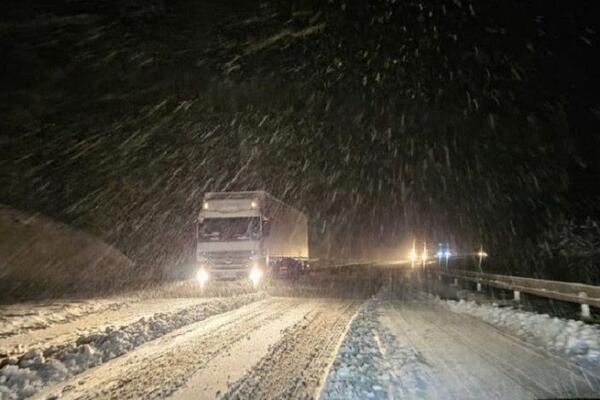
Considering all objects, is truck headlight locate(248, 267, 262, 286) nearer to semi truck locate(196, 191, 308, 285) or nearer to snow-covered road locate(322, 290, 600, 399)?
semi truck locate(196, 191, 308, 285)

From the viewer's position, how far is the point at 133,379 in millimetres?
7680

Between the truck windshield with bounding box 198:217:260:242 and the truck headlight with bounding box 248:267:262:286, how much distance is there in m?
1.47

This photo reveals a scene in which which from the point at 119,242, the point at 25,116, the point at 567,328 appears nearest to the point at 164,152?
the point at 119,242

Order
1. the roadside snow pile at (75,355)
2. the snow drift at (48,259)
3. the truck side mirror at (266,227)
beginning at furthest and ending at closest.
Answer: the snow drift at (48,259) → the truck side mirror at (266,227) → the roadside snow pile at (75,355)

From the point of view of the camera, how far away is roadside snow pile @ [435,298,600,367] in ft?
31.6

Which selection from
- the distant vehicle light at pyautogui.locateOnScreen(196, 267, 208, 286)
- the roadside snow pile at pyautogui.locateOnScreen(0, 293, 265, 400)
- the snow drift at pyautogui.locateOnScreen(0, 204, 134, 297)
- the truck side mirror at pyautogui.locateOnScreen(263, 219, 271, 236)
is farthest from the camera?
the snow drift at pyautogui.locateOnScreen(0, 204, 134, 297)

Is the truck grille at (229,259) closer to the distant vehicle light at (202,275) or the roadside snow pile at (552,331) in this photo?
the distant vehicle light at (202,275)

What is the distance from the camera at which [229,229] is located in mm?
24781

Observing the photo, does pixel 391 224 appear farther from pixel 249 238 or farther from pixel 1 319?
pixel 1 319

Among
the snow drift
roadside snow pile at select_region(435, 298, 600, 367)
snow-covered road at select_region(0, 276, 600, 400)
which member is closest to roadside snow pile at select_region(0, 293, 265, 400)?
snow-covered road at select_region(0, 276, 600, 400)

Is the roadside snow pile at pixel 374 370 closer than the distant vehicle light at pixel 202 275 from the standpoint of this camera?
Yes

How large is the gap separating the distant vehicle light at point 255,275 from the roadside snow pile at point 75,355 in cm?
1004

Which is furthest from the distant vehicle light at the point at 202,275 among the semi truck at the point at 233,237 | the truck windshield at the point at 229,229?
the truck windshield at the point at 229,229

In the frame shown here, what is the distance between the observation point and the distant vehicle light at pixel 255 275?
24328mm
